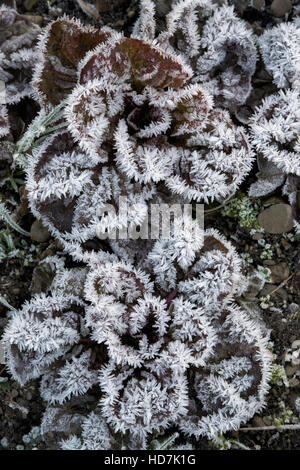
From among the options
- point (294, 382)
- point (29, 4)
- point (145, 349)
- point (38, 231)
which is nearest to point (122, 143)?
point (38, 231)

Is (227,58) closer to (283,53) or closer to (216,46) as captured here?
(216,46)

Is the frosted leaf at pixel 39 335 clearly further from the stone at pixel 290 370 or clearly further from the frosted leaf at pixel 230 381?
the stone at pixel 290 370

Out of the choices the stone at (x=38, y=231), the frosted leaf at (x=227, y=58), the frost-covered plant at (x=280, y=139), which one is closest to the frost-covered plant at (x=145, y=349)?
the stone at (x=38, y=231)

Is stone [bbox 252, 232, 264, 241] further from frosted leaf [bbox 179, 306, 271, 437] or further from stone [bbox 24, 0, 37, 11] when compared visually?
stone [bbox 24, 0, 37, 11]
